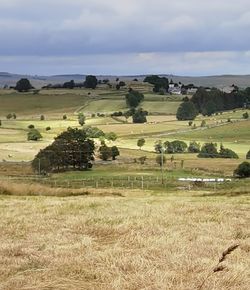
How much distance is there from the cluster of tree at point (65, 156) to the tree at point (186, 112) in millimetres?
70637

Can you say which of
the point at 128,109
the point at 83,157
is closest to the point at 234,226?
the point at 83,157

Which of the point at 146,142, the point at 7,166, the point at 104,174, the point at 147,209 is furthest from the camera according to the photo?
the point at 146,142

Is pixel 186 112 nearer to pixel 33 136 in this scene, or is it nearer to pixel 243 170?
pixel 33 136

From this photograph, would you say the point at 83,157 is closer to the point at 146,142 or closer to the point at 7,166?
the point at 7,166

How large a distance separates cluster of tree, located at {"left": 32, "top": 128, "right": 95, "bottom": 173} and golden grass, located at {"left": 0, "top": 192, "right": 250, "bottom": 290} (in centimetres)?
7293

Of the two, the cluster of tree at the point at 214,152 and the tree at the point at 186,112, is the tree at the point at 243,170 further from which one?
the tree at the point at 186,112

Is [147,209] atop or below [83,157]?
atop

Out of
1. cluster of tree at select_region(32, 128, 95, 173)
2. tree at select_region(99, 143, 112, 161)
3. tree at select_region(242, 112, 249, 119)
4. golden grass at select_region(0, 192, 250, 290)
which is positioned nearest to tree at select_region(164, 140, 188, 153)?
tree at select_region(99, 143, 112, 161)

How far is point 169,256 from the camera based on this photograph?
12.5 m

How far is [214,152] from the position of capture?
380 ft

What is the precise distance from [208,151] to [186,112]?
55364mm

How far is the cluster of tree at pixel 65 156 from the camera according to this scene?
308 ft

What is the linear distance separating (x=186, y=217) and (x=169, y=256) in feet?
20.5

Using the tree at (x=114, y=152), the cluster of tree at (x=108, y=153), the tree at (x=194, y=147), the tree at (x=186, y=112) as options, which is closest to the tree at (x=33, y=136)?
the cluster of tree at (x=108, y=153)
